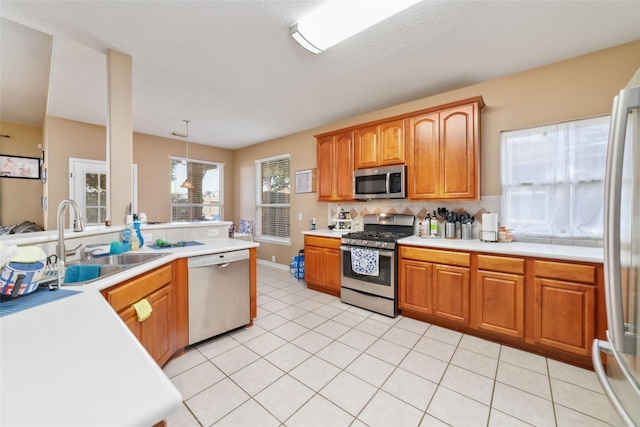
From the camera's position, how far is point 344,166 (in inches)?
147

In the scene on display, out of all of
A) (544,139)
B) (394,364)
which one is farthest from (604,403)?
(544,139)

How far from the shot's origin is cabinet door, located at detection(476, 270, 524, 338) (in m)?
2.19

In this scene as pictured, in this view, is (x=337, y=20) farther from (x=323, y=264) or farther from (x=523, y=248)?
(x=323, y=264)

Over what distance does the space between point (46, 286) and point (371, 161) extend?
3.18m

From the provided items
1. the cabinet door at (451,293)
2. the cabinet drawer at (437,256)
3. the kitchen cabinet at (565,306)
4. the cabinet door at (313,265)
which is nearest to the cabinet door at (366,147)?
the cabinet drawer at (437,256)

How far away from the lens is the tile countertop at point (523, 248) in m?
1.95

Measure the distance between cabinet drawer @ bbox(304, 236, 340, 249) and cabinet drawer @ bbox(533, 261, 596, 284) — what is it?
2.11 metres

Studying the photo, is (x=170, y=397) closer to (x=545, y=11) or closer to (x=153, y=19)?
(x=153, y=19)

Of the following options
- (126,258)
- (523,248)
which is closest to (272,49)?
(126,258)

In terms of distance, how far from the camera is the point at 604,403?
1.63 meters

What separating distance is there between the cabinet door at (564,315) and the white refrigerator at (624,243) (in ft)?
4.62

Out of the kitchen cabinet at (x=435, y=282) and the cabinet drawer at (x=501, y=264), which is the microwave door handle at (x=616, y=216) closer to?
the cabinet drawer at (x=501, y=264)

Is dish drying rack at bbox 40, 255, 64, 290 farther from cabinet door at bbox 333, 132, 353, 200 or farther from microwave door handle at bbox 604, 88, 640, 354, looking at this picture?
cabinet door at bbox 333, 132, 353, 200

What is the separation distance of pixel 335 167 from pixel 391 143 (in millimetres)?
921
